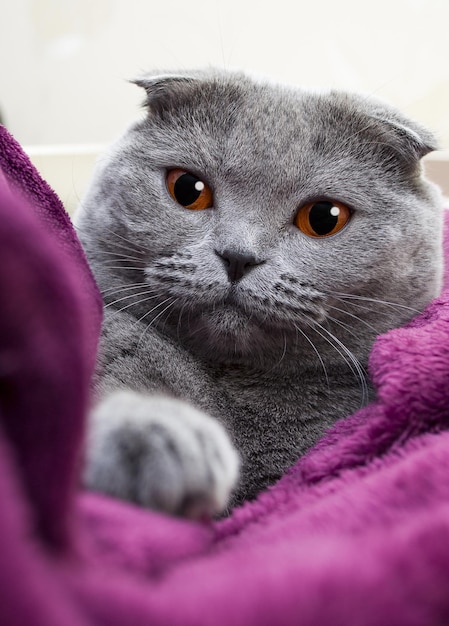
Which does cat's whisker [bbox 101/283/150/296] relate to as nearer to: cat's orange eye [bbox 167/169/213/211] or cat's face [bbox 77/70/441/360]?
cat's face [bbox 77/70/441/360]

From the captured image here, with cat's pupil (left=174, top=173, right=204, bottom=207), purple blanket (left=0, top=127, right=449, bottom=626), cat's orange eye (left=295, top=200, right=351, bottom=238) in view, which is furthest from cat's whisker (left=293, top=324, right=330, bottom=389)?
purple blanket (left=0, top=127, right=449, bottom=626)

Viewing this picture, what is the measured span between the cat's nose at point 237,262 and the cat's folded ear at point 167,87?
321 millimetres

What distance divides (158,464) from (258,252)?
443 mm

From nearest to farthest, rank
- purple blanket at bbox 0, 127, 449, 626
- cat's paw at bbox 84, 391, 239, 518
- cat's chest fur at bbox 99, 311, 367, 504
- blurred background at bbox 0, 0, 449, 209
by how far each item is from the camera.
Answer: purple blanket at bbox 0, 127, 449, 626 < cat's paw at bbox 84, 391, 239, 518 < cat's chest fur at bbox 99, 311, 367, 504 < blurred background at bbox 0, 0, 449, 209

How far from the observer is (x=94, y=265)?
3.23 feet

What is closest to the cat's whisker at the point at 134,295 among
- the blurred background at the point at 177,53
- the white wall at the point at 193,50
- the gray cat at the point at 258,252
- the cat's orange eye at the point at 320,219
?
the gray cat at the point at 258,252

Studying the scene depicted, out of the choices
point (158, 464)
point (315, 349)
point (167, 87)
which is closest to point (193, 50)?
point (167, 87)

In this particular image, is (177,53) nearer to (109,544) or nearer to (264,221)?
(264,221)

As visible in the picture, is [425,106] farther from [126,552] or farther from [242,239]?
[126,552]

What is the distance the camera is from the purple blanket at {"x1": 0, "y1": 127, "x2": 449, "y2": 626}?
0.30 metres

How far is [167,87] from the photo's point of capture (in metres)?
0.99

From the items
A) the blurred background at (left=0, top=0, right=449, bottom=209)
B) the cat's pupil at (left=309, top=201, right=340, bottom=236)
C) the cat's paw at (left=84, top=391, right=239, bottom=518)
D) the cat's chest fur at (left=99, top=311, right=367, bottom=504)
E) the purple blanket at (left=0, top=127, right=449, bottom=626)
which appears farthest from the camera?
the blurred background at (left=0, top=0, right=449, bottom=209)

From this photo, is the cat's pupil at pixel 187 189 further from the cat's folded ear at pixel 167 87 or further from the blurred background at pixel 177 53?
the blurred background at pixel 177 53

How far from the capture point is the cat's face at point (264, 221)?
2.70 feet
